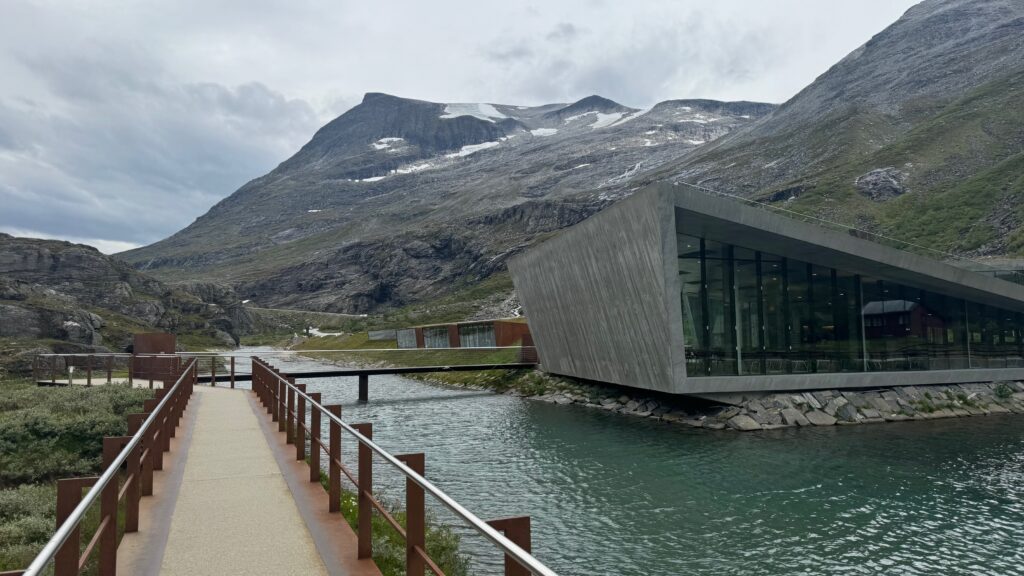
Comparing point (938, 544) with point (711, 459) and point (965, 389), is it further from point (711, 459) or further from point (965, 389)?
point (965, 389)

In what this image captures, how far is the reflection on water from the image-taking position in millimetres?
9852

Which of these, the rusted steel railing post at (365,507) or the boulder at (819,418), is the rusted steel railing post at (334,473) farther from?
the boulder at (819,418)

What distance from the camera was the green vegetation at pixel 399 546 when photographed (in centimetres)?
655

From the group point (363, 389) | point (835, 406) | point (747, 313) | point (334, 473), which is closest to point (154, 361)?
point (363, 389)

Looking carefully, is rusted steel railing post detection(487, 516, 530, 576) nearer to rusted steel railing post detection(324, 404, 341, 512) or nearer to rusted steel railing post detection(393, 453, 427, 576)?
rusted steel railing post detection(393, 453, 427, 576)

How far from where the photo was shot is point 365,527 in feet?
18.9

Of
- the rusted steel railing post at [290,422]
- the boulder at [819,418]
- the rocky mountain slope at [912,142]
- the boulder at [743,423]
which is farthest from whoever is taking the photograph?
the rocky mountain slope at [912,142]

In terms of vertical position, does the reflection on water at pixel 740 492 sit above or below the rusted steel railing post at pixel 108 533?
below

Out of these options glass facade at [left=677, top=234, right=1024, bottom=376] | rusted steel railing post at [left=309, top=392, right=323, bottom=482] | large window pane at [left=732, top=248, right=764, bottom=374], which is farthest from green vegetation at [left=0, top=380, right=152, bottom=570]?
large window pane at [left=732, top=248, right=764, bottom=374]

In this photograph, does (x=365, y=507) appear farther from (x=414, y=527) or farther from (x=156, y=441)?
(x=156, y=441)

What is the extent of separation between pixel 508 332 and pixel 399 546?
132 feet

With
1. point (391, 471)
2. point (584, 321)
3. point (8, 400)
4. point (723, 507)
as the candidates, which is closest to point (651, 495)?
point (723, 507)

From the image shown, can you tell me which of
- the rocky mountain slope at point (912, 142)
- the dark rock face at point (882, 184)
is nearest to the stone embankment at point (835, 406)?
the rocky mountain slope at point (912, 142)

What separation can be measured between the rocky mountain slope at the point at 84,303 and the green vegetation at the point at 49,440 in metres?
31.6
